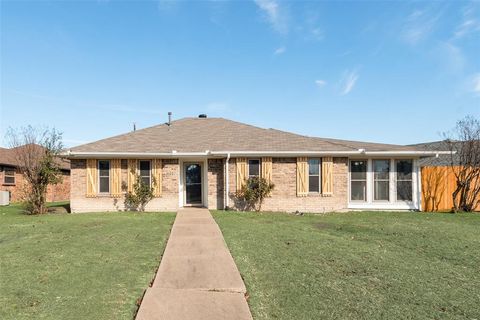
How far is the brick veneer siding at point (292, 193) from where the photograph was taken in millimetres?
14930

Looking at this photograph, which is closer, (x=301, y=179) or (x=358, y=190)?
(x=301, y=179)

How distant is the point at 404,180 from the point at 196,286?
44.7 ft

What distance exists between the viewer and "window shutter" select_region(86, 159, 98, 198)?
1471 centimetres

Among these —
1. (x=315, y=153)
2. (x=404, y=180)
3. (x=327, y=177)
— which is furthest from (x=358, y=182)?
(x=315, y=153)

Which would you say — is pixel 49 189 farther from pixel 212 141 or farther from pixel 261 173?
pixel 261 173

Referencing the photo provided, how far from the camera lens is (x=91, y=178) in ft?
48.3

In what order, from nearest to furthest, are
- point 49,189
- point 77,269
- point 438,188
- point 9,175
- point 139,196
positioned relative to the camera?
point 77,269, point 139,196, point 438,188, point 9,175, point 49,189

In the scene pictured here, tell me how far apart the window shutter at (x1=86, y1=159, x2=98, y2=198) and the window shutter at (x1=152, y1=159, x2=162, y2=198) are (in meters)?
2.66

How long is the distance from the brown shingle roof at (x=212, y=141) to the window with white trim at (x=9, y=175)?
13624mm

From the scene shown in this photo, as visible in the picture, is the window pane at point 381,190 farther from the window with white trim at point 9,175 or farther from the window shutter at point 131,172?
the window with white trim at point 9,175

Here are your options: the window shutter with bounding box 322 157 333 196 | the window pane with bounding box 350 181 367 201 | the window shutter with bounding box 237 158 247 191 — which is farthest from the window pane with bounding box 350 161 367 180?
the window shutter with bounding box 237 158 247 191

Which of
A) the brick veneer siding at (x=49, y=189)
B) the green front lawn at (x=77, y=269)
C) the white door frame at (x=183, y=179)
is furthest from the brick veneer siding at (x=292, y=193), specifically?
the brick veneer siding at (x=49, y=189)

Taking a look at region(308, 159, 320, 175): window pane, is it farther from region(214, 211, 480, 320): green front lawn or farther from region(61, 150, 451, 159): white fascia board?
region(214, 211, 480, 320): green front lawn

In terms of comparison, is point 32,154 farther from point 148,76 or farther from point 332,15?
point 332,15
